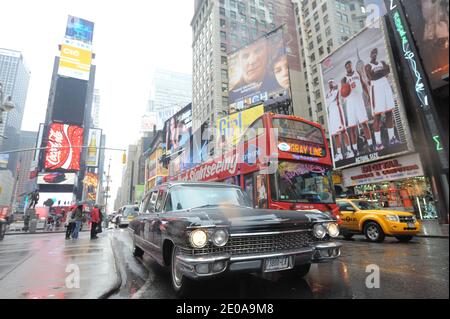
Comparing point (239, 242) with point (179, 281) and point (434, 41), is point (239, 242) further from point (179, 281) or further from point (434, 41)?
point (434, 41)

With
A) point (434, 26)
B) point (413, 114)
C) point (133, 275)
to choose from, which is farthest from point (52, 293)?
point (434, 26)

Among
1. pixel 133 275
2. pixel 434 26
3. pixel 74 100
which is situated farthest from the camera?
pixel 74 100

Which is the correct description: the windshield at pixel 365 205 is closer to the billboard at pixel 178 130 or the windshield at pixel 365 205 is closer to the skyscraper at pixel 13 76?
the skyscraper at pixel 13 76

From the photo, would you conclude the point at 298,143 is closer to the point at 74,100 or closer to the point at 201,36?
the point at 201,36

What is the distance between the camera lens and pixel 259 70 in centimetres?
3431

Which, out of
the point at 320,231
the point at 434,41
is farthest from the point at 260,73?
the point at 434,41

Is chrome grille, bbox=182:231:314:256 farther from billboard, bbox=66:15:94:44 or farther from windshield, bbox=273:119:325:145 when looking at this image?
billboard, bbox=66:15:94:44

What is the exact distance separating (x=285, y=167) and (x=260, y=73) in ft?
92.9

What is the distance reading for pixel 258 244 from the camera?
3676 mm

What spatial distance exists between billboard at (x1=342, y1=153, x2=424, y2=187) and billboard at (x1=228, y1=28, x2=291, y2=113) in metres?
11.2

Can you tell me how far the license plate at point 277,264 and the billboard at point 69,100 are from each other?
88.2 metres

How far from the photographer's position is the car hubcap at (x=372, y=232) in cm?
1048

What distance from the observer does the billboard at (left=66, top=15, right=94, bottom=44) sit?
83438 millimetres
